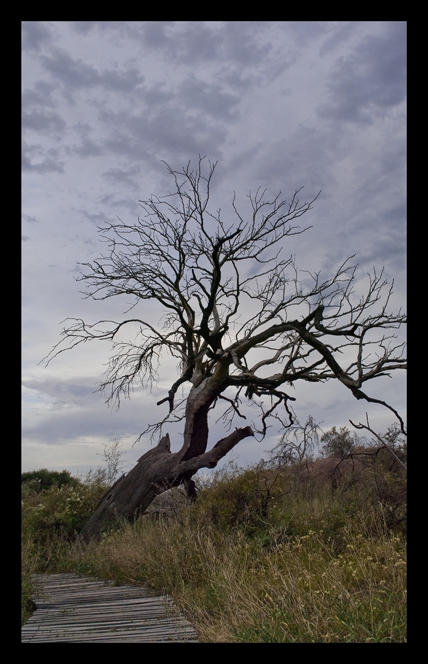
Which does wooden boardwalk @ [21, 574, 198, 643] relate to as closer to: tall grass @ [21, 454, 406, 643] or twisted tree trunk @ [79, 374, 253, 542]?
tall grass @ [21, 454, 406, 643]

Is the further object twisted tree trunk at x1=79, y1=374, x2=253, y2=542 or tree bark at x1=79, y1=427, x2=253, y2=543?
twisted tree trunk at x1=79, y1=374, x2=253, y2=542

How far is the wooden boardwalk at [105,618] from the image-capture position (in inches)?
230

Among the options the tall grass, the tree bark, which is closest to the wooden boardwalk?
the tall grass

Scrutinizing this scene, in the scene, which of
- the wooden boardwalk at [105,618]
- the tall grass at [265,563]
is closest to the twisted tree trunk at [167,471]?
the tall grass at [265,563]

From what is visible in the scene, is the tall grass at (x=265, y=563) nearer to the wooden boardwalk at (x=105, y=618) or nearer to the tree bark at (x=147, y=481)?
the wooden boardwalk at (x=105, y=618)

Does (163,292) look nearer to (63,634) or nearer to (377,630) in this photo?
(63,634)

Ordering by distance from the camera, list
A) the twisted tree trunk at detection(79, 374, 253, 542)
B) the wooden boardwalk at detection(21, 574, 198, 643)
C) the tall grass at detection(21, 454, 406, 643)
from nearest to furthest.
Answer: the tall grass at detection(21, 454, 406, 643) → the wooden boardwalk at detection(21, 574, 198, 643) → the twisted tree trunk at detection(79, 374, 253, 542)

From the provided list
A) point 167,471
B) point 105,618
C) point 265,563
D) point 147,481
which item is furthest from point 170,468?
point 105,618

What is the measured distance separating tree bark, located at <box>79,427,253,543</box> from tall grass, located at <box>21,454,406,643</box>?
1.50ft

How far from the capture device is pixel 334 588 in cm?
557

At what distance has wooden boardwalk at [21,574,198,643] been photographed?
230 inches
